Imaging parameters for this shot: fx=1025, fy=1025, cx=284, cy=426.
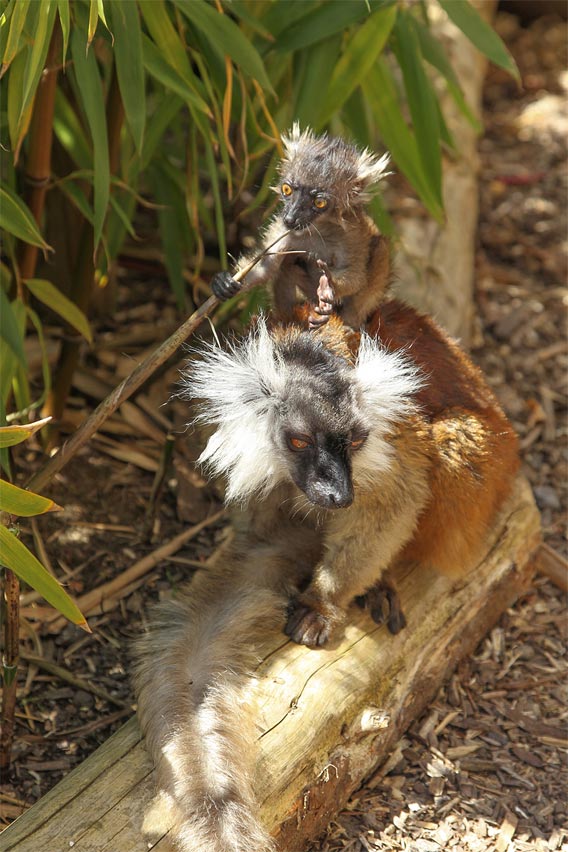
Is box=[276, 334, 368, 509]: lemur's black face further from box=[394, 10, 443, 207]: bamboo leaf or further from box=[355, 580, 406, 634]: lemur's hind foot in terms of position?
box=[394, 10, 443, 207]: bamboo leaf

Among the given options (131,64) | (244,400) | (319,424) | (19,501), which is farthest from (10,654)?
(131,64)

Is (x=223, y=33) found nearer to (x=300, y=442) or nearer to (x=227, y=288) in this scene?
(x=227, y=288)

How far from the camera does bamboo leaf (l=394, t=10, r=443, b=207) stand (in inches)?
176

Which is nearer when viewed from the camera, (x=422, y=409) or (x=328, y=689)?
(x=328, y=689)

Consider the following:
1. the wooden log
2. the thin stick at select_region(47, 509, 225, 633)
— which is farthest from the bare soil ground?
the wooden log

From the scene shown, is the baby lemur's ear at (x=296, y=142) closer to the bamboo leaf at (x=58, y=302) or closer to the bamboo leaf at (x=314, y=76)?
the bamboo leaf at (x=314, y=76)

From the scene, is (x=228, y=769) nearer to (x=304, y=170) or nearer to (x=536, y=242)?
(x=304, y=170)

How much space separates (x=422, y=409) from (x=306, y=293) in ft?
2.14

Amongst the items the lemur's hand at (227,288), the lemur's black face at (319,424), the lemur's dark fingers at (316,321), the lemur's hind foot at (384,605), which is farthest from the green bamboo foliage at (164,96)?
the lemur's hind foot at (384,605)

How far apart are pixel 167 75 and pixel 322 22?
0.72m

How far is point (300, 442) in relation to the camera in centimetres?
354

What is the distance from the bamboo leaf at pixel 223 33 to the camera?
3873 millimetres

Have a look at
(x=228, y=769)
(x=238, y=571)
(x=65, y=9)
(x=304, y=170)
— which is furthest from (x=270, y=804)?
(x=65, y=9)

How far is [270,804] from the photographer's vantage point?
128 inches
